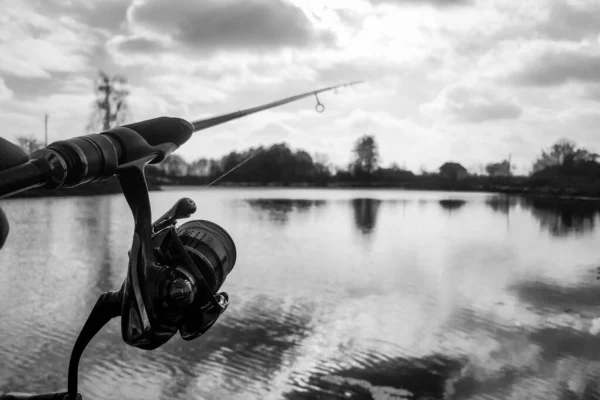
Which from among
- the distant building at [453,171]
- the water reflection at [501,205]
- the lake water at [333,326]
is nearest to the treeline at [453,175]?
the distant building at [453,171]

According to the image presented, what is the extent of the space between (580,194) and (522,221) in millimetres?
38915

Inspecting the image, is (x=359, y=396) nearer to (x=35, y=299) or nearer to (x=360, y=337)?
(x=360, y=337)

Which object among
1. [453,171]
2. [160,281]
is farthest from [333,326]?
[453,171]

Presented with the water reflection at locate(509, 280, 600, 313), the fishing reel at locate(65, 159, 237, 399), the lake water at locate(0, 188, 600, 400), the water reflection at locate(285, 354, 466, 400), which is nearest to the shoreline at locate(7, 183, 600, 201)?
the lake water at locate(0, 188, 600, 400)

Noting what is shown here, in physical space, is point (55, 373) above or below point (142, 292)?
below

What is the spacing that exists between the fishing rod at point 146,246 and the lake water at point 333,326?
138 centimetres

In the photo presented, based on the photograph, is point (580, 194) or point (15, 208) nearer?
point (15, 208)

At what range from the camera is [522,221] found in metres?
27.6

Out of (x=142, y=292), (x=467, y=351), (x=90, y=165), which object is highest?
(x=90, y=165)

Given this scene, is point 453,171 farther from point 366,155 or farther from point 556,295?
point 556,295

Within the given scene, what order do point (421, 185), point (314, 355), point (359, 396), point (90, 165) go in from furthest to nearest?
1. point (421, 185)
2. point (314, 355)
3. point (359, 396)
4. point (90, 165)

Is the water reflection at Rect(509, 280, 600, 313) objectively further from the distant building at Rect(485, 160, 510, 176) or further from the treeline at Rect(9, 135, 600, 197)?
the distant building at Rect(485, 160, 510, 176)

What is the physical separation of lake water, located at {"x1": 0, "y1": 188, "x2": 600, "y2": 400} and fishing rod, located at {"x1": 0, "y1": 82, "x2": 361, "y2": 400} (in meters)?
1.38

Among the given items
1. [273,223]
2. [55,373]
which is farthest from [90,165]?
[273,223]
